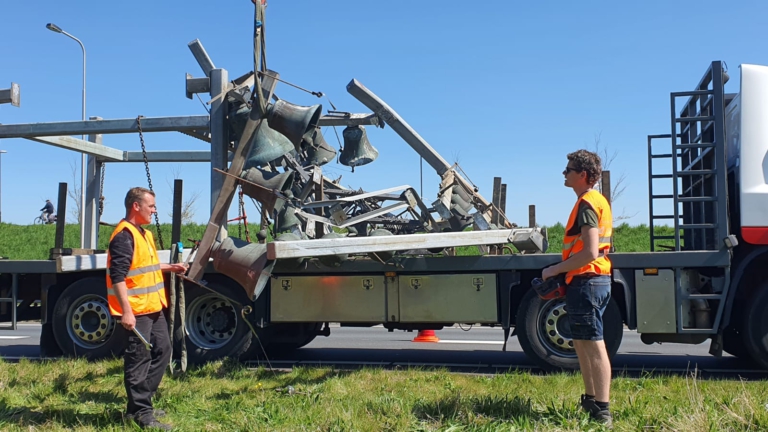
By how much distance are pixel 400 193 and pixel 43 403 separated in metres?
4.54

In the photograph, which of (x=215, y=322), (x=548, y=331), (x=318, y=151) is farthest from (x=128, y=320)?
(x=318, y=151)

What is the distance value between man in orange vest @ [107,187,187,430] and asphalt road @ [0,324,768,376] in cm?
331

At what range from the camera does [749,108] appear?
725 centimetres

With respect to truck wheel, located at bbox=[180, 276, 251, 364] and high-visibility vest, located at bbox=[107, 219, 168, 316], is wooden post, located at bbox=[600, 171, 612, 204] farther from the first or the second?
high-visibility vest, located at bbox=[107, 219, 168, 316]

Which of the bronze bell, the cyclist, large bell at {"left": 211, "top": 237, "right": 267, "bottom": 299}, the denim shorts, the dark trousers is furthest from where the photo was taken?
the cyclist

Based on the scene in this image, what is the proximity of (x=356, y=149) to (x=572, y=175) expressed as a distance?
504cm

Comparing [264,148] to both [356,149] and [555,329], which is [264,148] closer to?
[356,149]

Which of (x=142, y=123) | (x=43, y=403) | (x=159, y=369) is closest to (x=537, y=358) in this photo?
(x=159, y=369)

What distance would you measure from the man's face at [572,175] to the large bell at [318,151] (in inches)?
182

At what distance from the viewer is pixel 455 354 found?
9.76 metres

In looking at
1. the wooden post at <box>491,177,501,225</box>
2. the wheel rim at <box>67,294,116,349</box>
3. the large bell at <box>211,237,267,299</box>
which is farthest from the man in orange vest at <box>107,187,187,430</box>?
the wooden post at <box>491,177,501,225</box>

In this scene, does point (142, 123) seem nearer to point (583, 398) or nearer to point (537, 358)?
point (537, 358)

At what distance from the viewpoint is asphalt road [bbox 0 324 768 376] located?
8.53 metres

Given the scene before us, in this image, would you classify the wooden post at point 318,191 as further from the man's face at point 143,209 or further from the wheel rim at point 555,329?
the man's face at point 143,209
